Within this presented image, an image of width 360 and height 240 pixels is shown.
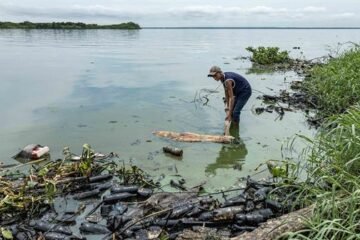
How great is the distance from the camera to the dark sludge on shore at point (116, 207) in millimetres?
A: 4617

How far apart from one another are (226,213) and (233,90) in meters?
4.62

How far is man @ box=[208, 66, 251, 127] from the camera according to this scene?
328 inches

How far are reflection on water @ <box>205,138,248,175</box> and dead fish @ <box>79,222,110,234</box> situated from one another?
7.89ft

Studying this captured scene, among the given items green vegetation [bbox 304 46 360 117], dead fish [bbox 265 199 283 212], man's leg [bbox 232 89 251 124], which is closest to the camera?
dead fish [bbox 265 199 283 212]

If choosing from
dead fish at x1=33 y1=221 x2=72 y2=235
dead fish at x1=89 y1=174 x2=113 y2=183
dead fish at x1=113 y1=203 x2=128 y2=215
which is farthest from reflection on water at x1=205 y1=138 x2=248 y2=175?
dead fish at x1=33 y1=221 x2=72 y2=235

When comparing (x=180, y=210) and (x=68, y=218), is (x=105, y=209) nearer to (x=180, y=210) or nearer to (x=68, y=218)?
(x=68, y=218)

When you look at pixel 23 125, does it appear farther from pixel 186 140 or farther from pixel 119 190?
pixel 119 190

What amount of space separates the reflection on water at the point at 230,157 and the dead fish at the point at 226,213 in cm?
178

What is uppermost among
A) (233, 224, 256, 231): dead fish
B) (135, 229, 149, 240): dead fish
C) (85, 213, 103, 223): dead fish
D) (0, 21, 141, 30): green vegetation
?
(0, 21, 141, 30): green vegetation

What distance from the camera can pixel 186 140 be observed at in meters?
8.13

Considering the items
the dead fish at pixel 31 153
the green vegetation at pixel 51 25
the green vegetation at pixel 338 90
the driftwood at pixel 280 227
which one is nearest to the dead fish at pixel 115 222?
the driftwood at pixel 280 227

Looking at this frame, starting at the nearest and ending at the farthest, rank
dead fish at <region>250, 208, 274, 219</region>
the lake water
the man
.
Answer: dead fish at <region>250, 208, 274, 219</region>, the lake water, the man

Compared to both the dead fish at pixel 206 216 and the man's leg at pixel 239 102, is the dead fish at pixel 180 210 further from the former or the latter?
the man's leg at pixel 239 102

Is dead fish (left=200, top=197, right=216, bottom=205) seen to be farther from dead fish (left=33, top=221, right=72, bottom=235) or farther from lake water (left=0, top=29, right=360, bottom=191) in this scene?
dead fish (left=33, top=221, right=72, bottom=235)
